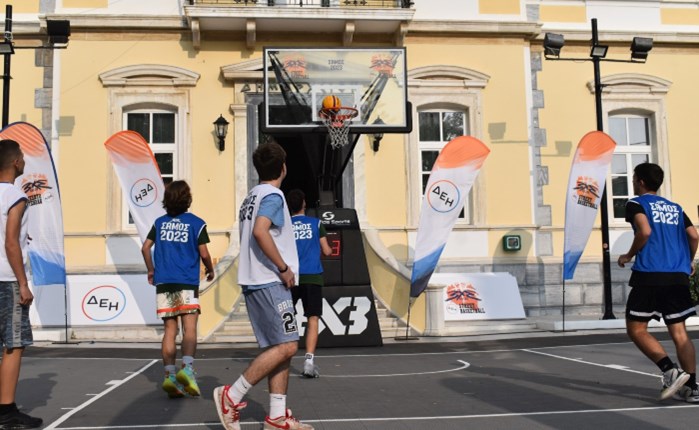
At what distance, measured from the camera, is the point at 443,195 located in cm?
1256

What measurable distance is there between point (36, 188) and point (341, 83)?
17.6 feet

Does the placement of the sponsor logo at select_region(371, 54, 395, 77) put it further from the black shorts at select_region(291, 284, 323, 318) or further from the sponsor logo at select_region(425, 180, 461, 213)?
the black shorts at select_region(291, 284, 323, 318)

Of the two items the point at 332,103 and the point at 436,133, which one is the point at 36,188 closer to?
the point at 332,103

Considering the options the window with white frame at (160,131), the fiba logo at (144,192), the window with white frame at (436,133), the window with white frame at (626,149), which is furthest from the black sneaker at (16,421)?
the window with white frame at (626,149)

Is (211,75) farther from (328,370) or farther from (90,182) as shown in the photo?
(328,370)

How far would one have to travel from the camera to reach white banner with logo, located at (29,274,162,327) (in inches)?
515

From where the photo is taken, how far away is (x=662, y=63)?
56.5 ft

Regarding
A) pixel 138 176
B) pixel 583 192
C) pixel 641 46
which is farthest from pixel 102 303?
pixel 641 46

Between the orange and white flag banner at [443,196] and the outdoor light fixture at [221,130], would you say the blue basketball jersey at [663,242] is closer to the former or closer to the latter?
the orange and white flag banner at [443,196]

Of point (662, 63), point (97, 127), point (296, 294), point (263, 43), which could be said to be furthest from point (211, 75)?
point (662, 63)

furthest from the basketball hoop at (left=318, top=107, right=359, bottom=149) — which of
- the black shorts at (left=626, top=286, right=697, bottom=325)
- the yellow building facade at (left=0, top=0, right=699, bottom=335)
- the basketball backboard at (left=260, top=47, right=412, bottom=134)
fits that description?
the black shorts at (left=626, top=286, right=697, bottom=325)

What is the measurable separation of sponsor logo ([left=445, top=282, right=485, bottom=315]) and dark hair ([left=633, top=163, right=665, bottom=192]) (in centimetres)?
787

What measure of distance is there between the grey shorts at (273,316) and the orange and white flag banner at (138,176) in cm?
872

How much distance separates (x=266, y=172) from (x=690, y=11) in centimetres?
1612
